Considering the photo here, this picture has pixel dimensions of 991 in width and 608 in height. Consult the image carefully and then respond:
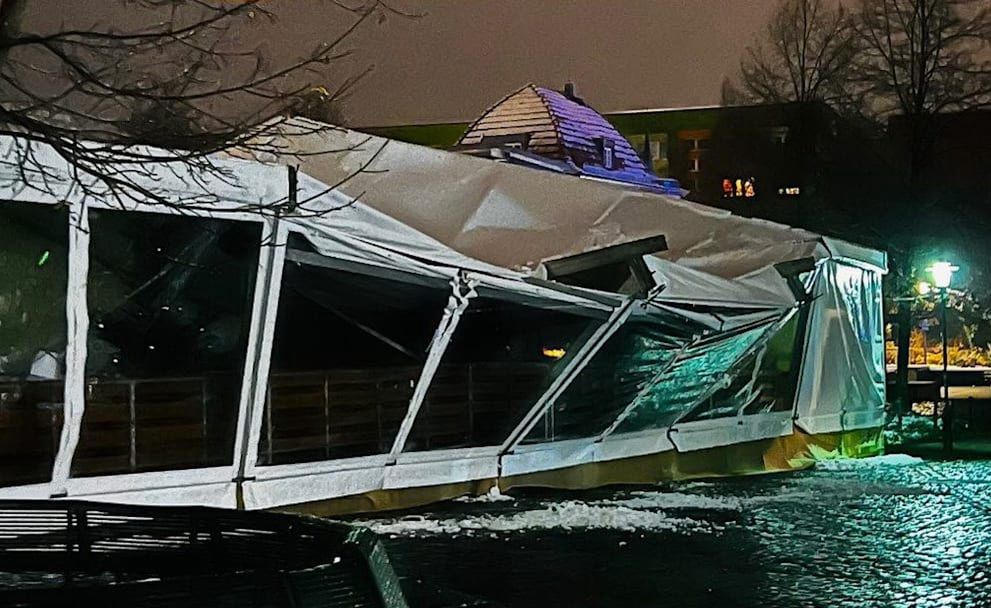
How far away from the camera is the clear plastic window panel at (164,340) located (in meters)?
9.74

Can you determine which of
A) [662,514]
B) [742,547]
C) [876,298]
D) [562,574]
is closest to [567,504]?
[662,514]

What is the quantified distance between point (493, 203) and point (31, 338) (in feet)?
19.3

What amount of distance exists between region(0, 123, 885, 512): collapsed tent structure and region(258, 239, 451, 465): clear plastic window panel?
0.03 m

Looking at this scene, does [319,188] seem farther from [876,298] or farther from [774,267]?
[876,298]

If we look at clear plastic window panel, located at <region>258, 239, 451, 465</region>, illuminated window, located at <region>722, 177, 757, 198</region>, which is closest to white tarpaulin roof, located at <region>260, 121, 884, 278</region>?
clear plastic window panel, located at <region>258, 239, 451, 465</region>

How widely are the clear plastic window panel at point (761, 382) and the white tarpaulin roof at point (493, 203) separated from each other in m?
1.78

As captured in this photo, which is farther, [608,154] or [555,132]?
[608,154]

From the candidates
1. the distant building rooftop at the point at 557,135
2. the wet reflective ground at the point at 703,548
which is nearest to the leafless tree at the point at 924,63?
the distant building rooftop at the point at 557,135

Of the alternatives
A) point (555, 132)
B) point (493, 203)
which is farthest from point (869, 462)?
point (555, 132)

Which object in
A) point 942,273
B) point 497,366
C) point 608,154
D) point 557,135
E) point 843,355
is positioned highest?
point 557,135

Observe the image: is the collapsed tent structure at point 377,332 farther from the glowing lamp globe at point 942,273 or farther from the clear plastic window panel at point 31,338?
the glowing lamp globe at point 942,273

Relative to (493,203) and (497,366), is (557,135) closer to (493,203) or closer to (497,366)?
(493,203)

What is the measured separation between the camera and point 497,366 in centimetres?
1418

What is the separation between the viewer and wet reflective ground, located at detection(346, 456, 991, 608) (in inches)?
370
